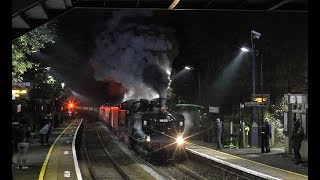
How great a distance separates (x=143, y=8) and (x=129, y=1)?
1.65 feet

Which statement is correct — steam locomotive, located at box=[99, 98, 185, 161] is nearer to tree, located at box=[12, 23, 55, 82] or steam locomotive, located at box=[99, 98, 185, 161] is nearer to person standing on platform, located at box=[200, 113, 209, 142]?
tree, located at box=[12, 23, 55, 82]

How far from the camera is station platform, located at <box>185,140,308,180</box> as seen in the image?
16.8 m

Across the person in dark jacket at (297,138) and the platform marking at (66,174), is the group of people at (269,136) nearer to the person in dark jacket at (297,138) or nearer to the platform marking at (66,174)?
the person in dark jacket at (297,138)

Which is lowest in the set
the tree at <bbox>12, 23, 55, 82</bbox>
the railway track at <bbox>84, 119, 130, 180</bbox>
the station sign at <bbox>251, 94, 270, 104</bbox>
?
the railway track at <bbox>84, 119, 130, 180</bbox>

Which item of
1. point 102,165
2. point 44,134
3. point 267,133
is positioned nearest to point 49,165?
point 102,165

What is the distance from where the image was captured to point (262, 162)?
20719mm

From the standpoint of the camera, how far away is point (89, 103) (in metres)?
97.3

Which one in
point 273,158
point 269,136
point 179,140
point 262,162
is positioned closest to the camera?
point 262,162

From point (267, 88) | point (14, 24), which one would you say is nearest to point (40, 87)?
point (267, 88)

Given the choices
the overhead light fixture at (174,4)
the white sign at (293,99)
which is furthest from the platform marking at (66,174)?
the white sign at (293,99)

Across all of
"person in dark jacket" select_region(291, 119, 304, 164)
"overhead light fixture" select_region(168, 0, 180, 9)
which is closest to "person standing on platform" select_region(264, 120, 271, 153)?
"person in dark jacket" select_region(291, 119, 304, 164)

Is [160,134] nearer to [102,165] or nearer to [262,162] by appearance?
[102,165]

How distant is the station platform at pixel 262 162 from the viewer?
16.8 meters
